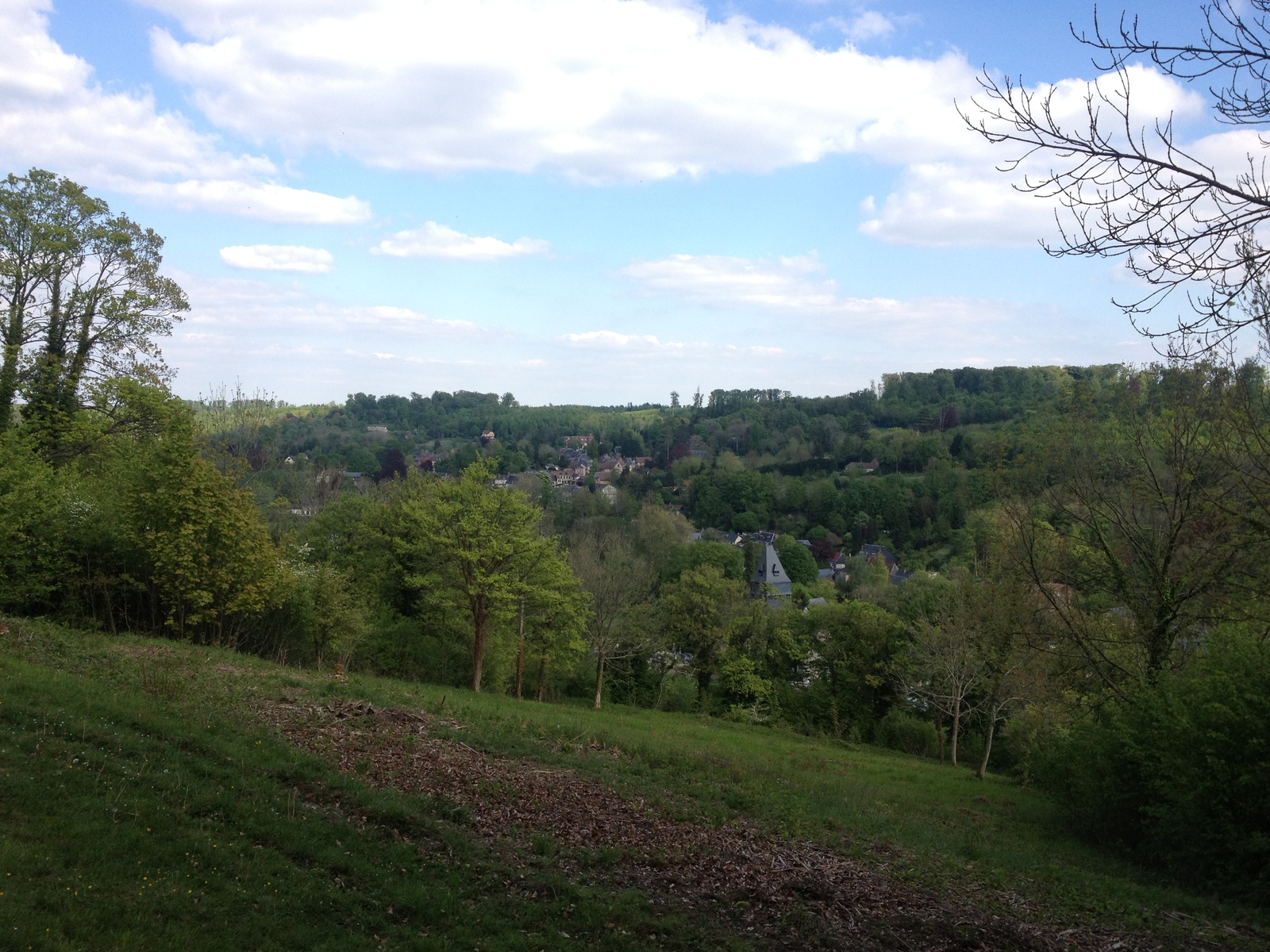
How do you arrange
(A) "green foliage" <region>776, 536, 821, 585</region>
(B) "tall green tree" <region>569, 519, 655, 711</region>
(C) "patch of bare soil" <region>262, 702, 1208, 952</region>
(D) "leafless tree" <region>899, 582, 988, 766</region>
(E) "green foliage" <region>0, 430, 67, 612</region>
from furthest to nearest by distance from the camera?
(A) "green foliage" <region>776, 536, 821, 585</region> < (B) "tall green tree" <region>569, 519, 655, 711</region> < (D) "leafless tree" <region>899, 582, 988, 766</region> < (E) "green foliage" <region>0, 430, 67, 612</region> < (C) "patch of bare soil" <region>262, 702, 1208, 952</region>

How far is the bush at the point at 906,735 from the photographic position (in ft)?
106

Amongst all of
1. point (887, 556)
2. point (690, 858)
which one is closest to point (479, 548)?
point (690, 858)

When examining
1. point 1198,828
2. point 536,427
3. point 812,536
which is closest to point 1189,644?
point 1198,828

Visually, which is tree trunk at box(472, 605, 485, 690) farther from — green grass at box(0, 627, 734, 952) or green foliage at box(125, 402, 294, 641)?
green grass at box(0, 627, 734, 952)

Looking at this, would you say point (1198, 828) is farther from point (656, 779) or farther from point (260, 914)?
point (260, 914)

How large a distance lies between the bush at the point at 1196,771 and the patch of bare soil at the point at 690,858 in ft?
12.8

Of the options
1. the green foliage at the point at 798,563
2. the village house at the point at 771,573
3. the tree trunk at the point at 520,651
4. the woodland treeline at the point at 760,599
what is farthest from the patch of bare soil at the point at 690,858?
the green foliage at the point at 798,563

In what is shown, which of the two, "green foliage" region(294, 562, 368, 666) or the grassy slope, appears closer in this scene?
the grassy slope

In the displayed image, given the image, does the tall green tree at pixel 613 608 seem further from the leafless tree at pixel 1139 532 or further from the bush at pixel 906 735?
the leafless tree at pixel 1139 532

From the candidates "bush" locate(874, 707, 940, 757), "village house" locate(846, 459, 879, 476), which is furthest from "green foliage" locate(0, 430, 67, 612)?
"village house" locate(846, 459, 879, 476)

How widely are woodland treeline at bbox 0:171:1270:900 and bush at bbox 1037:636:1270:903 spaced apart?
51 millimetres

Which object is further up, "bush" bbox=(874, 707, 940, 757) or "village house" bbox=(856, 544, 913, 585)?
"village house" bbox=(856, 544, 913, 585)

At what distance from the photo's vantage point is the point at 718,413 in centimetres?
17188

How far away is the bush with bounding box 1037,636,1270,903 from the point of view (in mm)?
10656
